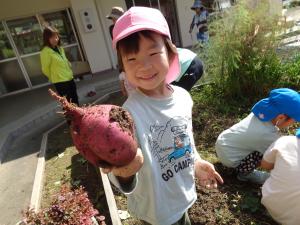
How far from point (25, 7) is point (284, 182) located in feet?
32.6

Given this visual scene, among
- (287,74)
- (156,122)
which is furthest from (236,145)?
(287,74)

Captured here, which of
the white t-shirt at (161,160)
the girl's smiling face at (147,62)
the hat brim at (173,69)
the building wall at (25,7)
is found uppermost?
the building wall at (25,7)

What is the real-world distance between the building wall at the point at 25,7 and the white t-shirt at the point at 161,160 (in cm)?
963

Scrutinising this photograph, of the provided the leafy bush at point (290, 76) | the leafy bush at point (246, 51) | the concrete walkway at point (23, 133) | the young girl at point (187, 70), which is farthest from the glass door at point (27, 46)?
the leafy bush at point (290, 76)

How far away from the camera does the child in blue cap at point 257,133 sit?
2.85 meters

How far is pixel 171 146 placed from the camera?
1687mm

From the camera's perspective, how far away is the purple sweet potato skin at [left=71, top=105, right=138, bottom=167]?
1126 mm

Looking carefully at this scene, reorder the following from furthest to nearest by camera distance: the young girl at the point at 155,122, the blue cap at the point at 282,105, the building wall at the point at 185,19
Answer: the building wall at the point at 185,19
the blue cap at the point at 282,105
the young girl at the point at 155,122

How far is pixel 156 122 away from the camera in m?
1.63

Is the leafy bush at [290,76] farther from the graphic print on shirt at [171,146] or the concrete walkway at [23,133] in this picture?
the concrete walkway at [23,133]

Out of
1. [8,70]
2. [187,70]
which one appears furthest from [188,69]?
[8,70]

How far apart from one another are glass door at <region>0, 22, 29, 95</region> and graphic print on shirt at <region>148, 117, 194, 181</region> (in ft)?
33.0

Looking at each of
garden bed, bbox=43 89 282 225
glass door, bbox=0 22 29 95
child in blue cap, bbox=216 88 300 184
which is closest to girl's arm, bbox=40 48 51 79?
garden bed, bbox=43 89 282 225

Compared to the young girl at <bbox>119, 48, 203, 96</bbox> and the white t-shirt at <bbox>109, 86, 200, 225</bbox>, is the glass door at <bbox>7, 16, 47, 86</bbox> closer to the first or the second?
the young girl at <bbox>119, 48, 203, 96</bbox>
